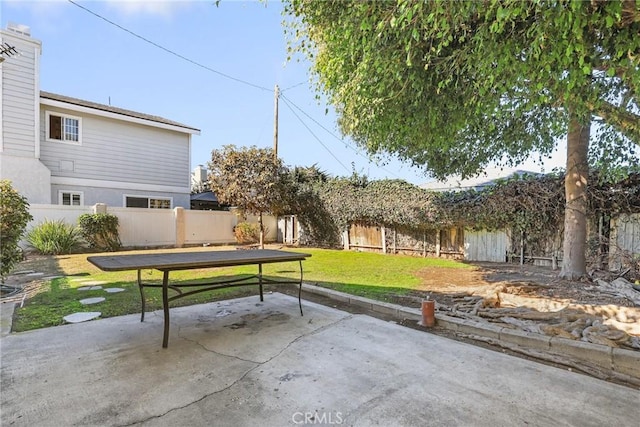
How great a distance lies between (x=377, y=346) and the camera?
3158 mm

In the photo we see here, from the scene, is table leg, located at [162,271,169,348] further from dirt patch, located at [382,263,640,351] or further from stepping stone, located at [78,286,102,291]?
stepping stone, located at [78,286,102,291]

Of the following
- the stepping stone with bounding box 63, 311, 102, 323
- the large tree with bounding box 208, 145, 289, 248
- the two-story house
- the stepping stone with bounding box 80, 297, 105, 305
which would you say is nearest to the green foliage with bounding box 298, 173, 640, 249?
the large tree with bounding box 208, 145, 289, 248

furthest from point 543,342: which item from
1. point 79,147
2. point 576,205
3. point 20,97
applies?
point 20,97

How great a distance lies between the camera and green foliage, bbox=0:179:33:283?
521 centimetres

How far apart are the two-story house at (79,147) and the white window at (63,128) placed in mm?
30

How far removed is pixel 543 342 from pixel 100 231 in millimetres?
12400

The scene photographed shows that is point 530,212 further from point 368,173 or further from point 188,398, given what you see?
point 188,398

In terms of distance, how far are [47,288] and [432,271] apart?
800 cm

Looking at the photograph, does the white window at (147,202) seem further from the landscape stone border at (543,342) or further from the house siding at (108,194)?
the landscape stone border at (543,342)

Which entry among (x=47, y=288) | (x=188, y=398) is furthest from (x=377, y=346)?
(x=47, y=288)

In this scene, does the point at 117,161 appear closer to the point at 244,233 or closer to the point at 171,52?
the point at 171,52

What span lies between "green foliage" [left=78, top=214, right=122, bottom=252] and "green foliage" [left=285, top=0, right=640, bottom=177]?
943cm

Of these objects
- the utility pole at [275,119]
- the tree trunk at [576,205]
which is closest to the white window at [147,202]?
the utility pole at [275,119]

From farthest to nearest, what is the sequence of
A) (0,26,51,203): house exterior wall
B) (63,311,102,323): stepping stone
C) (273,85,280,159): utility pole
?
(273,85,280,159): utility pole
(0,26,51,203): house exterior wall
(63,311,102,323): stepping stone
